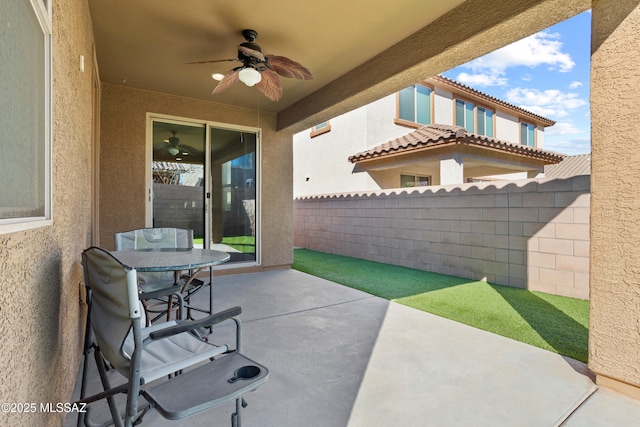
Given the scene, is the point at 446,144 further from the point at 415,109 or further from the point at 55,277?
the point at 55,277

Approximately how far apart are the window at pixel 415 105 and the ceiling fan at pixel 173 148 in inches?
261

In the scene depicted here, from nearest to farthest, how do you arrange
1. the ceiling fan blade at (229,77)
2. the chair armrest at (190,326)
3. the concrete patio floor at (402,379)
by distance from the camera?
1. the chair armrest at (190,326)
2. the concrete patio floor at (402,379)
3. the ceiling fan blade at (229,77)

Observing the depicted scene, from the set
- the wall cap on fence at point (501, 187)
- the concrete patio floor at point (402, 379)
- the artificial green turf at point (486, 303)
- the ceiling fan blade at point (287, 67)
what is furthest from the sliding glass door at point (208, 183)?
the wall cap on fence at point (501, 187)

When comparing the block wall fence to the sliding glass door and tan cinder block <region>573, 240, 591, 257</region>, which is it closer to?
tan cinder block <region>573, 240, 591, 257</region>

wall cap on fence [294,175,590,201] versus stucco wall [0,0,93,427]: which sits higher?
wall cap on fence [294,175,590,201]

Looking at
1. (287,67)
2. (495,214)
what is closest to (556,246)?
(495,214)

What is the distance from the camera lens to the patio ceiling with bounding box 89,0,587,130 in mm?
2883

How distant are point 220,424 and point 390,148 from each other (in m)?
7.24

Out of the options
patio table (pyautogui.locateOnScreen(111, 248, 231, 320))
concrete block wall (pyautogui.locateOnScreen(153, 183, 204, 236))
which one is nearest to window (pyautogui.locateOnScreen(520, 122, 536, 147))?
concrete block wall (pyautogui.locateOnScreen(153, 183, 204, 236))

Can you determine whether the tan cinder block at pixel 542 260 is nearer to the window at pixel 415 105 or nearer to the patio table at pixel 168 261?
the patio table at pixel 168 261

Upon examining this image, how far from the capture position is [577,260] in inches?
165

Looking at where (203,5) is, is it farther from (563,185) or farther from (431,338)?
(563,185)

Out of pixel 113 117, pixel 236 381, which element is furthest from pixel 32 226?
pixel 113 117

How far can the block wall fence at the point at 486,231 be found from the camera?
14.0 feet
